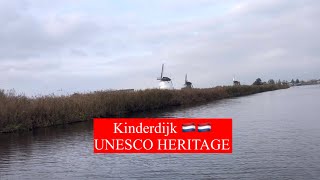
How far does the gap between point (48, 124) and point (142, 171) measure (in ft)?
56.5

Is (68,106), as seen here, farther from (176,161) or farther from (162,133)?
(162,133)

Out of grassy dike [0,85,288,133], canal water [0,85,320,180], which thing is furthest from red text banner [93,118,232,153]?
grassy dike [0,85,288,133]

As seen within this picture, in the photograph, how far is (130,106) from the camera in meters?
40.6

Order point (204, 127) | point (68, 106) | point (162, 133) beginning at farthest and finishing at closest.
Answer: point (68, 106)
point (204, 127)
point (162, 133)

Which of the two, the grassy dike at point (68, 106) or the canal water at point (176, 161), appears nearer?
the canal water at point (176, 161)

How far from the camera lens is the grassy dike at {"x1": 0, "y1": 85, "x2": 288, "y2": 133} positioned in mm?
25391

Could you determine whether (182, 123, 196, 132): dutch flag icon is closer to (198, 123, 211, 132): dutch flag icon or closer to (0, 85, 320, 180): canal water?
(198, 123, 211, 132): dutch flag icon

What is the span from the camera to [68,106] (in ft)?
99.6

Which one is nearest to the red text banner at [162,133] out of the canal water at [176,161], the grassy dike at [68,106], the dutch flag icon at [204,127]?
the dutch flag icon at [204,127]

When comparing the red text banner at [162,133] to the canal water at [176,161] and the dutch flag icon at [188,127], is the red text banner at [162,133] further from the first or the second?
the canal water at [176,161]

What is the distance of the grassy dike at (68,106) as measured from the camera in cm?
2539

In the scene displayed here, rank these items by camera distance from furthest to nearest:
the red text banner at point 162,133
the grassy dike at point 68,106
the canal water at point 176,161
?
the grassy dike at point 68,106 < the canal water at point 176,161 < the red text banner at point 162,133

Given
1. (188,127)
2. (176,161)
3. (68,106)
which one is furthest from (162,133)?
(68,106)

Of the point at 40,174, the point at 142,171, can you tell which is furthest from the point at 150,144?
the point at 40,174
